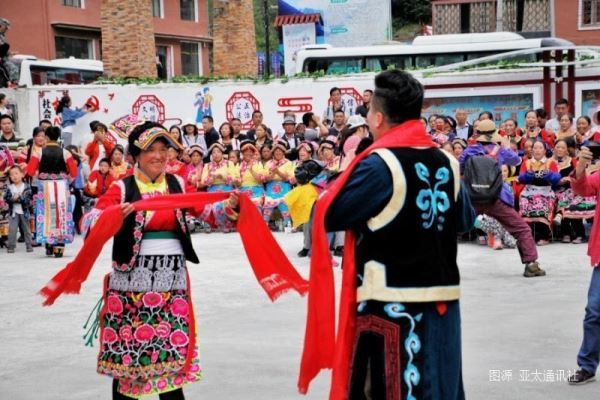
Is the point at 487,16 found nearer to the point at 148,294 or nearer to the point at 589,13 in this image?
the point at 589,13

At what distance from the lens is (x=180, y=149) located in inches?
224

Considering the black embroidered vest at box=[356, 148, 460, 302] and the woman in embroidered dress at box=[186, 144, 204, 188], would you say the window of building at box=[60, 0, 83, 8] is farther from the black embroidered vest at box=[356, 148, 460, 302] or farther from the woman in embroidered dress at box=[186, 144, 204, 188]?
the black embroidered vest at box=[356, 148, 460, 302]

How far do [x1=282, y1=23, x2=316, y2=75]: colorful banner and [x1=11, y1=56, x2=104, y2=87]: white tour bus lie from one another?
744cm

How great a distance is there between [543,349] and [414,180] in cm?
398

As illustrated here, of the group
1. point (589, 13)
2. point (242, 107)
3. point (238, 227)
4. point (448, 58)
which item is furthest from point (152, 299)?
point (589, 13)

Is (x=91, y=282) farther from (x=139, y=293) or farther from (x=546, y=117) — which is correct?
(x=546, y=117)

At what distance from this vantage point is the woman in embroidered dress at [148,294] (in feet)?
17.4

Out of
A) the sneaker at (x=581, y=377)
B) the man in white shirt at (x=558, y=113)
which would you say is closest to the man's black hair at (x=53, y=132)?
the man in white shirt at (x=558, y=113)

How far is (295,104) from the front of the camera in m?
19.3

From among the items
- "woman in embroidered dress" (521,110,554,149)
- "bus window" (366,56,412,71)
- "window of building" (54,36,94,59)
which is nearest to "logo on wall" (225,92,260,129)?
"bus window" (366,56,412,71)

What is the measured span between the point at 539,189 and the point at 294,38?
2448 cm

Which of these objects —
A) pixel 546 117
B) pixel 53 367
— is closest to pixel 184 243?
pixel 53 367

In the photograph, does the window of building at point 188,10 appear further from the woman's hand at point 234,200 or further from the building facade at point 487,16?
the woman's hand at point 234,200

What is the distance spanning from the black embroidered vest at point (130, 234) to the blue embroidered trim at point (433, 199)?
1.79 meters
